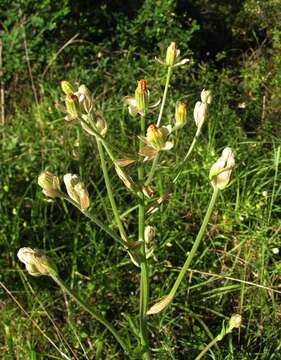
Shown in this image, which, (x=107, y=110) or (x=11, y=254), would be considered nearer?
(x=11, y=254)

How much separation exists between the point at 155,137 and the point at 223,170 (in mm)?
170

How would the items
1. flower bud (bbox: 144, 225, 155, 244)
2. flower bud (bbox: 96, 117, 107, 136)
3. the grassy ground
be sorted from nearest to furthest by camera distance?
1. flower bud (bbox: 96, 117, 107, 136)
2. flower bud (bbox: 144, 225, 155, 244)
3. the grassy ground

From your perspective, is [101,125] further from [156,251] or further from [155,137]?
[156,251]

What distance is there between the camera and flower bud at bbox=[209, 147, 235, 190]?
1.30 m

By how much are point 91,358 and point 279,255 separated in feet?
2.80

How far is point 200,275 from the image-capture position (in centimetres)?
226

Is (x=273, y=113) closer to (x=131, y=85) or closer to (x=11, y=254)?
(x=131, y=85)

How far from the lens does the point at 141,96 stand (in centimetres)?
137

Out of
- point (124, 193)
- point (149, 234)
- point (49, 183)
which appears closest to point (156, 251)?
point (124, 193)

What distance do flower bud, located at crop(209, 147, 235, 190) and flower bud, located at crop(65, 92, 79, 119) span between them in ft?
1.09

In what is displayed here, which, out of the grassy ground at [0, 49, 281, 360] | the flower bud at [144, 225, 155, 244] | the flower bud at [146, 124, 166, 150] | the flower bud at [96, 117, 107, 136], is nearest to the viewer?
the flower bud at [146, 124, 166, 150]

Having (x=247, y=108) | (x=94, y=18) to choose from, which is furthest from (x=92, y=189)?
(x=94, y=18)

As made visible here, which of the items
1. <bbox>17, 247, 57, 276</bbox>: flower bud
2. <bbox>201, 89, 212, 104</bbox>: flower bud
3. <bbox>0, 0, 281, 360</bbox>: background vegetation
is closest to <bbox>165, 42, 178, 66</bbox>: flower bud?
<bbox>201, 89, 212, 104</bbox>: flower bud

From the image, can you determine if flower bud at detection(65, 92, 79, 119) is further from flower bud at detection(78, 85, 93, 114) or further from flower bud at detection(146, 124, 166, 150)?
flower bud at detection(146, 124, 166, 150)
